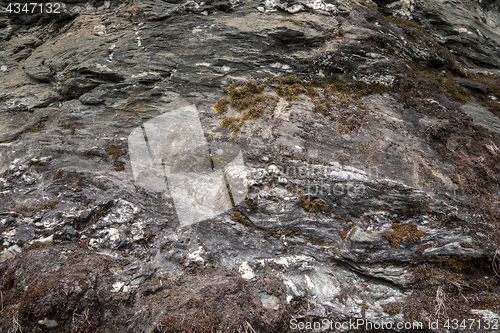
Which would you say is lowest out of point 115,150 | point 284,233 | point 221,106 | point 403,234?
point 284,233

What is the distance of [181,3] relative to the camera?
8.11m

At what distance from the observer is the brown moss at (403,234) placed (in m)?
5.66

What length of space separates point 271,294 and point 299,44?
22.0 feet

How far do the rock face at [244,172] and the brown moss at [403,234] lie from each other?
0.13 ft

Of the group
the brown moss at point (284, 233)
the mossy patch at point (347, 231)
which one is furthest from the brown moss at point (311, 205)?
the mossy patch at point (347, 231)

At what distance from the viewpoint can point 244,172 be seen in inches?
250

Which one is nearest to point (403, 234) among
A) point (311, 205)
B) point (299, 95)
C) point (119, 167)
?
point (311, 205)

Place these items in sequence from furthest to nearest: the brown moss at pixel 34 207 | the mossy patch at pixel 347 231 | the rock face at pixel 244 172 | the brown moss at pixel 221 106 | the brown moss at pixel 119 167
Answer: the brown moss at pixel 221 106 < the brown moss at pixel 119 167 < the mossy patch at pixel 347 231 < the brown moss at pixel 34 207 < the rock face at pixel 244 172

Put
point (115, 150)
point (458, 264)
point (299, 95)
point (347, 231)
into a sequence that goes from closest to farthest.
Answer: point (458, 264) < point (347, 231) < point (115, 150) < point (299, 95)

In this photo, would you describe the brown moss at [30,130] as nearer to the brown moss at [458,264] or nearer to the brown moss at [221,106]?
the brown moss at [221,106]

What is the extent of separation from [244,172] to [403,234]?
3.76 metres

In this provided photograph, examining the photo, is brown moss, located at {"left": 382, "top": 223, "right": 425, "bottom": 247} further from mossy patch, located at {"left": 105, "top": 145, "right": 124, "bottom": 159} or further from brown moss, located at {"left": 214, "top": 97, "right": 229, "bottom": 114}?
mossy patch, located at {"left": 105, "top": 145, "right": 124, "bottom": 159}

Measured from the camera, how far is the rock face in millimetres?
5086

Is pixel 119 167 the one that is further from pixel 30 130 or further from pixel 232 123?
pixel 232 123
